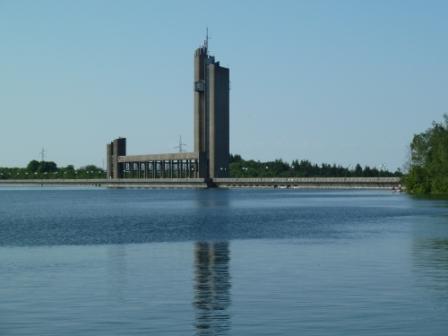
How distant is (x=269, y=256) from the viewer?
47562 millimetres

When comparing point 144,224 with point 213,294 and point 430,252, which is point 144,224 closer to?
point 430,252

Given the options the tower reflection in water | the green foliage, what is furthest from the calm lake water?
the green foliage

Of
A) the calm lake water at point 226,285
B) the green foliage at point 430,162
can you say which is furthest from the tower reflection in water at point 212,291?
the green foliage at point 430,162

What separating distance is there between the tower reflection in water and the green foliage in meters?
111

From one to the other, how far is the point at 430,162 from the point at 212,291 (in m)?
137

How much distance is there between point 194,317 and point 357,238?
3591cm

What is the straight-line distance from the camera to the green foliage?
516 ft

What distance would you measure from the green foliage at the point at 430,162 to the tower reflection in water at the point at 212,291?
4365 inches

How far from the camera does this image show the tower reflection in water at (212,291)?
25922 millimetres

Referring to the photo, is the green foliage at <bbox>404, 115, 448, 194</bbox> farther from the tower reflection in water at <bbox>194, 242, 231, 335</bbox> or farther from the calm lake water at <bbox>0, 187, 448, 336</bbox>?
the tower reflection in water at <bbox>194, 242, 231, 335</bbox>

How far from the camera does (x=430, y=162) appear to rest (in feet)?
540

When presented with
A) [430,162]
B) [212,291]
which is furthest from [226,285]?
[430,162]

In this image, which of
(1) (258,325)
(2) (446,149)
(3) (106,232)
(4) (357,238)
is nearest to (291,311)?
(1) (258,325)

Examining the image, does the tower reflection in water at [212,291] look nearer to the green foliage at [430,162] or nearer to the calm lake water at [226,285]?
the calm lake water at [226,285]
